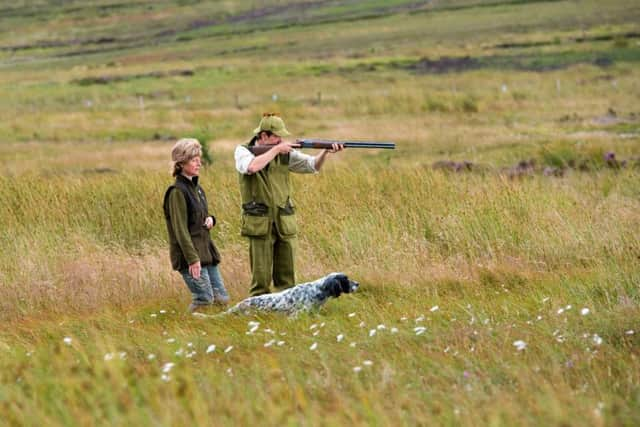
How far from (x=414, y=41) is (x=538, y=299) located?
75261 millimetres

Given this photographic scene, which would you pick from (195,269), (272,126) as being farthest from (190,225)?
(272,126)

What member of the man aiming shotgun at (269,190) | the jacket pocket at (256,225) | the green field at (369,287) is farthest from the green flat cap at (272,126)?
the green field at (369,287)

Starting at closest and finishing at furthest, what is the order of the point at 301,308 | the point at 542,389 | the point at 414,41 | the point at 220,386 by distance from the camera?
1. the point at 542,389
2. the point at 220,386
3. the point at 301,308
4. the point at 414,41

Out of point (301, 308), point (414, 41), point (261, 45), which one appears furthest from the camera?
point (261, 45)

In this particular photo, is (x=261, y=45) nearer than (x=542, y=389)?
No

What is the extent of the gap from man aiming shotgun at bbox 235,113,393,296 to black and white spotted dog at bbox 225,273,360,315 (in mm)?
517

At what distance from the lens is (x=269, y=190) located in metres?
8.45

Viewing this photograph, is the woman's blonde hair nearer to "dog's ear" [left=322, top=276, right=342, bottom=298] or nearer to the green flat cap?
the green flat cap

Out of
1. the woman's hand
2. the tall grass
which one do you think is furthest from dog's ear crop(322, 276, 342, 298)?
the tall grass

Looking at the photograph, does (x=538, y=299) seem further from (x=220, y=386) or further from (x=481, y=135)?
(x=481, y=135)

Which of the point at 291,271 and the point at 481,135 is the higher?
the point at 291,271

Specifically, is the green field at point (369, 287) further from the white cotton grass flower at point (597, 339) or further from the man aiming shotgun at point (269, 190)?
the man aiming shotgun at point (269, 190)

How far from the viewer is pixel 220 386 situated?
598 centimetres

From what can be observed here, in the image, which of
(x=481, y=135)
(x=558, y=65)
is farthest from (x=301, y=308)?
(x=558, y=65)
